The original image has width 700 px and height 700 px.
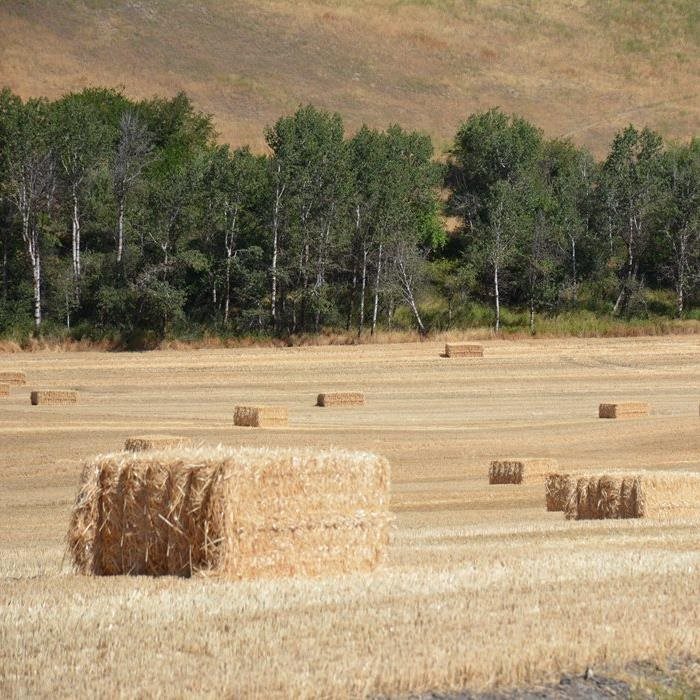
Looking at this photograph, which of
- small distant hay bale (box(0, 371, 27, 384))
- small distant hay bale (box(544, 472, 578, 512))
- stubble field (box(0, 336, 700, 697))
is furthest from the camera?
small distant hay bale (box(0, 371, 27, 384))

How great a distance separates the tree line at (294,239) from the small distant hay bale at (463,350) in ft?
41.5

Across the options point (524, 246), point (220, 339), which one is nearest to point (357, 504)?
point (220, 339)

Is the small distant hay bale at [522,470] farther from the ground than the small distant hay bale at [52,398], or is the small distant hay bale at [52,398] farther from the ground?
the small distant hay bale at [52,398]

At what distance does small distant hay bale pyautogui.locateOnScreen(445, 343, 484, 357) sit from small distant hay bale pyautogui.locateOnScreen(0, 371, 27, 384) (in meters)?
16.0

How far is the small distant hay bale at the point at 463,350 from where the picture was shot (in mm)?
53109

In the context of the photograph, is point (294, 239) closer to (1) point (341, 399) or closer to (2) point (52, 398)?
(1) point (341, 399)

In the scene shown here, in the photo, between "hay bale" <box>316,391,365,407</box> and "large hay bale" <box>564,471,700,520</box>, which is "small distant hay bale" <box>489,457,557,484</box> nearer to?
"large hay bale" <box>564,471,700,520</box>

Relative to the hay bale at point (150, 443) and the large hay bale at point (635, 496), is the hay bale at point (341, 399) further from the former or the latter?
the large hay bale at point (635, 496)

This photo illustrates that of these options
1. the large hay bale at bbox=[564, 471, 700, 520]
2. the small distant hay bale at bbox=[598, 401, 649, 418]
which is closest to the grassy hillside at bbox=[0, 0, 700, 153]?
the small distant hay bale at bbox=[598, 401, 649, 418]

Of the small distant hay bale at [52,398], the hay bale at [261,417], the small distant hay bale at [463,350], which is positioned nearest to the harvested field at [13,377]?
the small distant hay bale at [52,398]

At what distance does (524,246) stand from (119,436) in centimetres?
4590

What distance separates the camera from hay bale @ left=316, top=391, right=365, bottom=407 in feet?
136

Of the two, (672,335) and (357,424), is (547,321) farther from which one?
(357,424)

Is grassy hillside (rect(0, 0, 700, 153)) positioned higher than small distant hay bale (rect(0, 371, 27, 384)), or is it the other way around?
grassy hillside (rect(0, 0, 700, 153))
